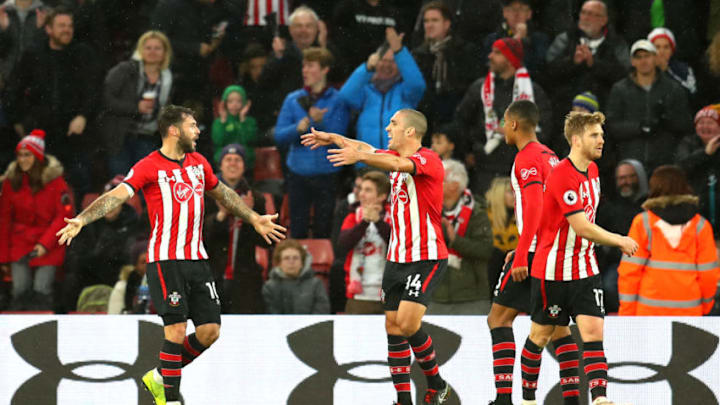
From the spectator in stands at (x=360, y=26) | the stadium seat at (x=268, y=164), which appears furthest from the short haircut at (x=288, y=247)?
the spectator in stands at (x=360, y=26)

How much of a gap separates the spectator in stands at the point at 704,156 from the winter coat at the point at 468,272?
7.75 ft

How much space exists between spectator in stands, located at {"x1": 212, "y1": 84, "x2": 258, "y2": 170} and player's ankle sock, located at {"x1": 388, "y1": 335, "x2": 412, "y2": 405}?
3860 mm

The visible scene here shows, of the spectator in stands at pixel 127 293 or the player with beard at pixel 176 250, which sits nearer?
the player with beard at pixel 176 250

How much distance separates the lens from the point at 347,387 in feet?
27.6

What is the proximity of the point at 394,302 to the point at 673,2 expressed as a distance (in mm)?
5562

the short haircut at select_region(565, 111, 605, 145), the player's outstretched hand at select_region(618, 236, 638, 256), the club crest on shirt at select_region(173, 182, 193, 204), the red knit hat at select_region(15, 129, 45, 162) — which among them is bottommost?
the player's outstretched hand at select_region(618, 236, 638, 256)

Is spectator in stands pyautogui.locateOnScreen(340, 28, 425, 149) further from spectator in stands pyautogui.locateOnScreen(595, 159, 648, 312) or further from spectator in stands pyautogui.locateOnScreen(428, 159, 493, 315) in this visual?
spectator in stands pyautogui.locateOnScreen(595, 159, 648, 312)

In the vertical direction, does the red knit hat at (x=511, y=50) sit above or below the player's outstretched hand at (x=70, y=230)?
above

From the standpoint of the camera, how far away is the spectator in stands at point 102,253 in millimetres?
10234

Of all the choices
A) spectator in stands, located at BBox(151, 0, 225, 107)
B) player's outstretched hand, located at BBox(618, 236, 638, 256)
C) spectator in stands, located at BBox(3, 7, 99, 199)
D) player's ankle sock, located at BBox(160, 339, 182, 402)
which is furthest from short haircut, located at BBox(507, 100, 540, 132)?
spectator in stands, located at BBox(3, 7, 99, 199)

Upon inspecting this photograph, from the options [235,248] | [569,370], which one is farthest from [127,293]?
[569,370]

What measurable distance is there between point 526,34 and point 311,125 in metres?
2.31

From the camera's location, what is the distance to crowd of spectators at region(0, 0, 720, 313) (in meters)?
9.98

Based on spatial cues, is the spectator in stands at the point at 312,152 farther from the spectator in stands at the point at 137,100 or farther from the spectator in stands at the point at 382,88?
the spectator in stands at the point at 137,100
